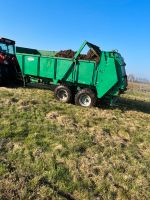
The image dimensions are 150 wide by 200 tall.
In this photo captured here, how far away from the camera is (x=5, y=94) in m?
10.3

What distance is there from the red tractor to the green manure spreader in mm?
1132

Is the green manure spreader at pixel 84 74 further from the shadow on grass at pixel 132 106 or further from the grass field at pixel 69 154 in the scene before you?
the grass field at pixel 69 154

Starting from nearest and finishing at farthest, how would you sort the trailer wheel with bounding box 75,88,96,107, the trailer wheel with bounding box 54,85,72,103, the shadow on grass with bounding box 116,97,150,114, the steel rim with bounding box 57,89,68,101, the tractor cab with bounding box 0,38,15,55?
the trailer wheel with bounding box 75,88,96,107 < the trailer wheel with bounding box 54,85,72,103 < the steel rim with bounding box 57,89,68,101 < the shadow on grass with bounding box 116,97,150,114 < the tractor cab with bounding box 0,38,15,55

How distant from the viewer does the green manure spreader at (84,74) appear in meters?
9.98

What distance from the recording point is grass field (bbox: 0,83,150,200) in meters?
4.66

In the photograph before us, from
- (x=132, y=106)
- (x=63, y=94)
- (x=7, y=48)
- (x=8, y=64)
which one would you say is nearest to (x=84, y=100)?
(x=63, y=94)

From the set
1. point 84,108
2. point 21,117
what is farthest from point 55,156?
point 84,108

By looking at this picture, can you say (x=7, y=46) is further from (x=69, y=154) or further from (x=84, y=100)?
(x=69, y=154)

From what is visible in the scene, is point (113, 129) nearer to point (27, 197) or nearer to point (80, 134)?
point (80, 134)

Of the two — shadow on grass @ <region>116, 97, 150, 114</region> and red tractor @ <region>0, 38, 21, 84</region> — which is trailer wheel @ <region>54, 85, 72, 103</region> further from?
red tractor @ <region>0, 38, 21, 84</region>

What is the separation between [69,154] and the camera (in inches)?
231

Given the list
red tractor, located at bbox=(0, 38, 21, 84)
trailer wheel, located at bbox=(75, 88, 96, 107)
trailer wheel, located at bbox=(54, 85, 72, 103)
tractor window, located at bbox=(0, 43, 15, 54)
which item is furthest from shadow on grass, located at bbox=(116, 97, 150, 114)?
tractor window, located at bbox=(0, 43, 15, 54)

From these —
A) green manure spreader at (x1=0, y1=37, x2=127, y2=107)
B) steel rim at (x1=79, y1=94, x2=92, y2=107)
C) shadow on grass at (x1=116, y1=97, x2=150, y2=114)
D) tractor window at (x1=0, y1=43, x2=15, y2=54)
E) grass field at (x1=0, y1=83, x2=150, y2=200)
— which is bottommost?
grass field at (x1=0, y1=83, x2=150, y2=200)

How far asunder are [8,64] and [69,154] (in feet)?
26.4
